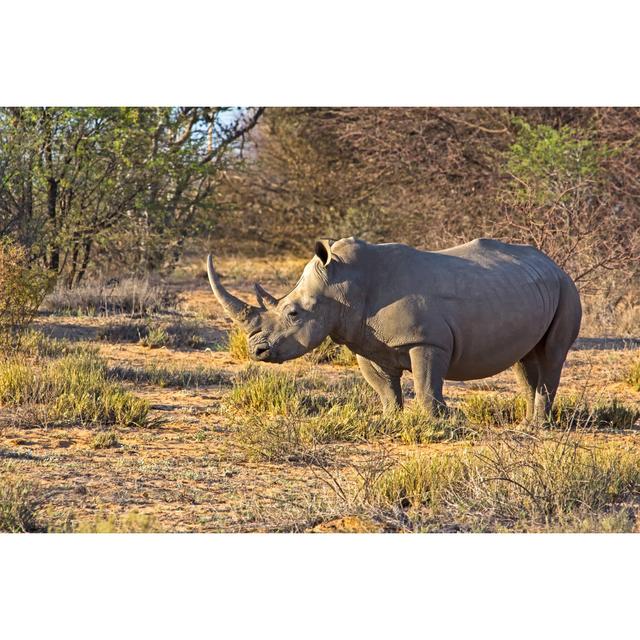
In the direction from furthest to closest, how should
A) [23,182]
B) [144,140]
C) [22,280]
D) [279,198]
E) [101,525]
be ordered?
1. [279,198]
2. [144,140]
3. [23,182]
4. [22,280]
5. [101,525]

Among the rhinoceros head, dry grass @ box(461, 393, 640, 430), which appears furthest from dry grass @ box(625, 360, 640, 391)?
the rhinoceros head

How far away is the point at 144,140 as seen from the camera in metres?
16.9

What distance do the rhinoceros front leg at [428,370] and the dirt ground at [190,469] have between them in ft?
1.39

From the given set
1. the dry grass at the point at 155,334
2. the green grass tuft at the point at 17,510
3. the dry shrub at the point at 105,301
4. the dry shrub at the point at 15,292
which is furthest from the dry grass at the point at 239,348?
the green grass tuft at the point at 17,510

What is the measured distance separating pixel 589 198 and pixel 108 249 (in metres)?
7.60

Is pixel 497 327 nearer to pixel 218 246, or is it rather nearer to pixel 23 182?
pixel 23 182

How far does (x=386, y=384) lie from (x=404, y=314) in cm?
75

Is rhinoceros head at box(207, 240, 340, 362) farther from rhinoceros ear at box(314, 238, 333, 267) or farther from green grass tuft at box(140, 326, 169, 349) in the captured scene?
green grass tuft at box(140, 326, 169, 349)

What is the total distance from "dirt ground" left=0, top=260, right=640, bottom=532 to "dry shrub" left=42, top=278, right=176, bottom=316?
330 centimetres

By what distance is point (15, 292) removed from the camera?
11414mm

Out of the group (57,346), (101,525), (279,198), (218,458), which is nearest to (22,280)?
(57,346)

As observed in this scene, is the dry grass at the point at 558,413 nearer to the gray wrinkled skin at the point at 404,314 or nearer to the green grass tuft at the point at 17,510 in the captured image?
the gray wrinkled skin at the point at 404,314

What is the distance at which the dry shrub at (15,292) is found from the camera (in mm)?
11211

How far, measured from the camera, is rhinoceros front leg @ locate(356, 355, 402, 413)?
829 cm
